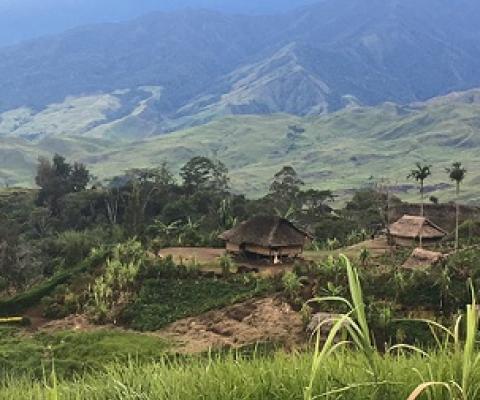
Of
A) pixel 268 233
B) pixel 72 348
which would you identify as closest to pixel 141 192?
pixel 268 233

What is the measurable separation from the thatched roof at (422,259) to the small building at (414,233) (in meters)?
8.26

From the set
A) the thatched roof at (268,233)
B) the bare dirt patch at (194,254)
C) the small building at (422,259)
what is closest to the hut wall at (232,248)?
the thatched roof at (268,233)

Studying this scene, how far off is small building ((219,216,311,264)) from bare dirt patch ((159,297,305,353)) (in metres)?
7.36

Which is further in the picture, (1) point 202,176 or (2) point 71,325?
(1) point 202,176

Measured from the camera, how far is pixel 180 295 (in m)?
32.9

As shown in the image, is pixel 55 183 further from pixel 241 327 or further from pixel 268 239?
pixel 241 327

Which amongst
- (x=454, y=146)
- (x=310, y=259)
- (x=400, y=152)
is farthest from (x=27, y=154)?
(x=310, y=259)

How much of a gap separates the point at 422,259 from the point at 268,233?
27.4 ft

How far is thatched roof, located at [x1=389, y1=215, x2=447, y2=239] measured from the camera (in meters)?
42.5

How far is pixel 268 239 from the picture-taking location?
37.4 m

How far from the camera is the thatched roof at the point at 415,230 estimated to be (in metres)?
42.5

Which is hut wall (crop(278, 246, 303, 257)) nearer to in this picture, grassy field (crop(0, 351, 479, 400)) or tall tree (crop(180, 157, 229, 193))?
Result: tall tree (crop(180, 157, 229, 193))

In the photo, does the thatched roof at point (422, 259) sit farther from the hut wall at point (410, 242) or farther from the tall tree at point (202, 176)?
the tall tree at point (202, 176)

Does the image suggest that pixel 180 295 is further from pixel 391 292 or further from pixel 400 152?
pixel 400 152
